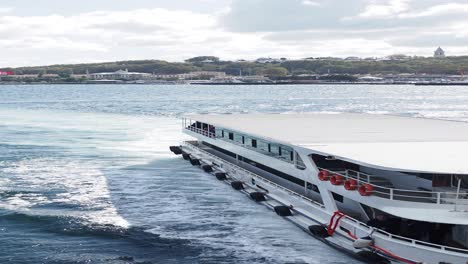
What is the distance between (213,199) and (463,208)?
21157 mm

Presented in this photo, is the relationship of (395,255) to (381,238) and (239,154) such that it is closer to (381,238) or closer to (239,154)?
(381,238)

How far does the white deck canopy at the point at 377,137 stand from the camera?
29.5 m

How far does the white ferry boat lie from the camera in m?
27.4

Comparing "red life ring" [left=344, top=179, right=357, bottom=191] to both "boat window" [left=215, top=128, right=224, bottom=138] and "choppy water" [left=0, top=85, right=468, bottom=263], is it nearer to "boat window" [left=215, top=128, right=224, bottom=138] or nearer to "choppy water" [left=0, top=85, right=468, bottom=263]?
"choppy water" [left=0, top=85, right=468, bottom=263]

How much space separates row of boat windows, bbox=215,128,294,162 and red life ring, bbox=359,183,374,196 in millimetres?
9905

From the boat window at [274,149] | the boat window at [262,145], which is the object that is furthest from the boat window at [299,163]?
the boat window at [262,145]

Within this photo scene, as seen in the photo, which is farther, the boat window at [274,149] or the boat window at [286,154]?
the boat window at [274,149]

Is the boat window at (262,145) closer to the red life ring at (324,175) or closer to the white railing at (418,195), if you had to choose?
the red life ring at (324,175)

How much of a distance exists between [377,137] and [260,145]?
30.2 feet

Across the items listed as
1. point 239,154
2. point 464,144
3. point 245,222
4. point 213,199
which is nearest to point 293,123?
point 239,154

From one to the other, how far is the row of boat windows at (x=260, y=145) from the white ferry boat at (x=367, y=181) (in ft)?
0.24

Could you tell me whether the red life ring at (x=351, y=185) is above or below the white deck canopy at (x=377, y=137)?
below

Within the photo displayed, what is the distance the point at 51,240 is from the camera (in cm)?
3494

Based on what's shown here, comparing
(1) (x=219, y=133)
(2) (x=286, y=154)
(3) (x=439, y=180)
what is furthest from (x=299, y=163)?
(1) (x=219, y=133)
